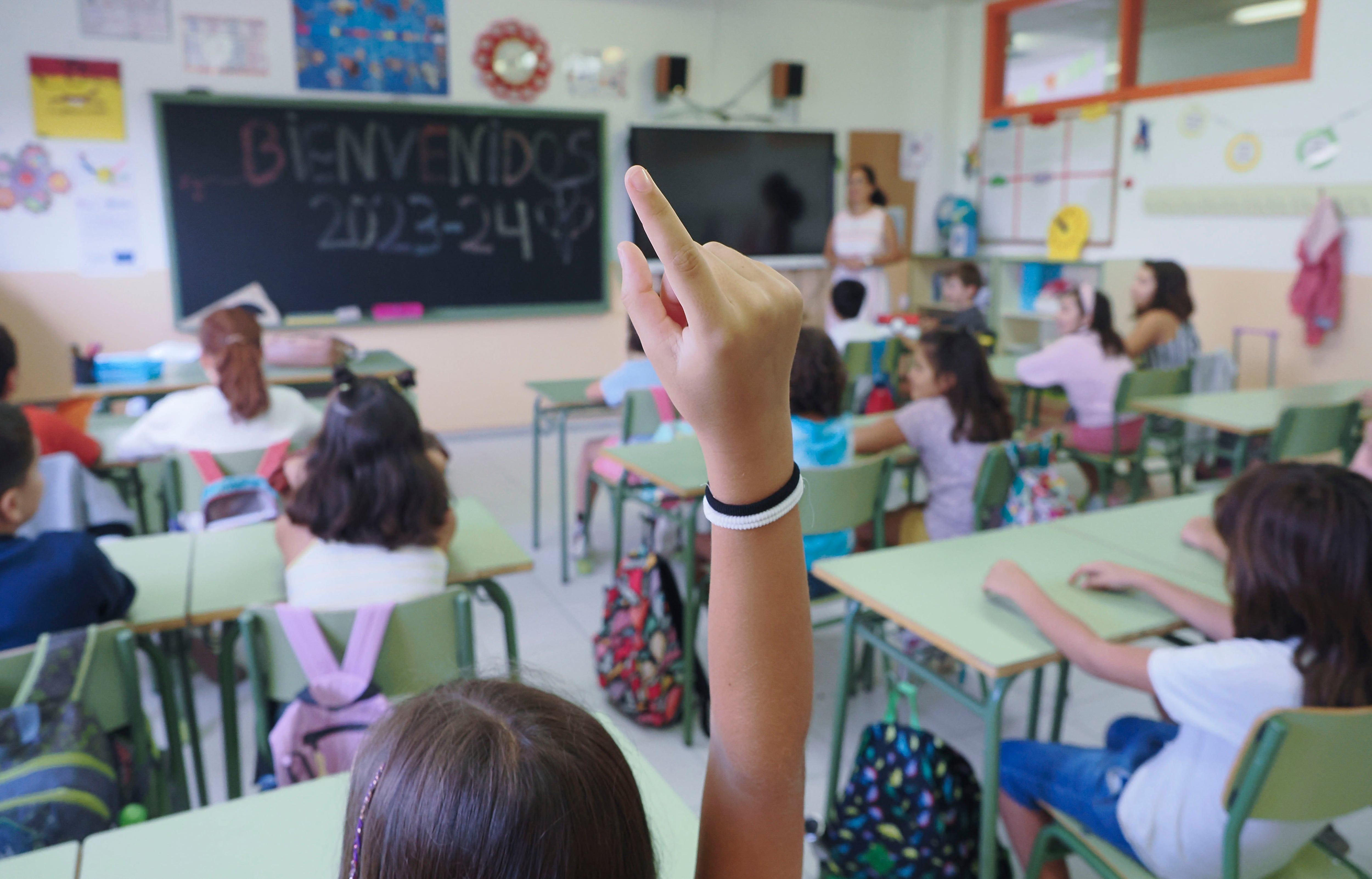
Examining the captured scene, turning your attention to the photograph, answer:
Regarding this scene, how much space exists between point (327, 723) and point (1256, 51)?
6040 mm

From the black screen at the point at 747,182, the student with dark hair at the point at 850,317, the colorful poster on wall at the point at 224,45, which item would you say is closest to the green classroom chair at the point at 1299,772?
the student with dark hair at the point at 850,317

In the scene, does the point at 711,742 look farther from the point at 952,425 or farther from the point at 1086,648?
the point at 952,425

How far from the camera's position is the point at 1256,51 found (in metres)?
5.41

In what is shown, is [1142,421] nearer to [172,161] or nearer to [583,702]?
[583,702]

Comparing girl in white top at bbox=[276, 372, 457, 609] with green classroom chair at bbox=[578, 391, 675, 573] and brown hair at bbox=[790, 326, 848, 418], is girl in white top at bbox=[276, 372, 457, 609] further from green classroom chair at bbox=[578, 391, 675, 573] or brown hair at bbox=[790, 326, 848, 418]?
green classroom chair at bbox=[578, 391, 675, 573]

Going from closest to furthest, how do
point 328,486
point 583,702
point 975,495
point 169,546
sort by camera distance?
point 583,702 < point 328,486 < point 169,546 < point 975,495

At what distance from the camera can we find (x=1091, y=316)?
161 inches

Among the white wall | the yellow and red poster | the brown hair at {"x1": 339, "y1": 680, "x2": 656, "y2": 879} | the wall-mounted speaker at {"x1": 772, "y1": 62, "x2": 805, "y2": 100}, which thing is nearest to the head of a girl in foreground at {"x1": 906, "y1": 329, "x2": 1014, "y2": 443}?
the brown hair at {"x1": 339, "y1": 680, "x2": 656, "y2": 879}

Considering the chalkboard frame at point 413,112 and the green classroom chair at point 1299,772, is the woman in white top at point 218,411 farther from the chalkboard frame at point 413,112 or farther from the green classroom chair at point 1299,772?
the chalkboard frame at point 413,112

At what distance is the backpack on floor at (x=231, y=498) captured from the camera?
2.44m

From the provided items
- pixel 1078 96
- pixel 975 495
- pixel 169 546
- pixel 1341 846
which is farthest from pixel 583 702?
pixel 1078 96

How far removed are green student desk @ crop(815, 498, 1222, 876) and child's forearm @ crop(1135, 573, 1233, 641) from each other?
0.03 m

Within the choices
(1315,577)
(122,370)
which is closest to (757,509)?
(1315,577)

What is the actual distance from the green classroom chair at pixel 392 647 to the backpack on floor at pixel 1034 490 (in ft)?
5.07
